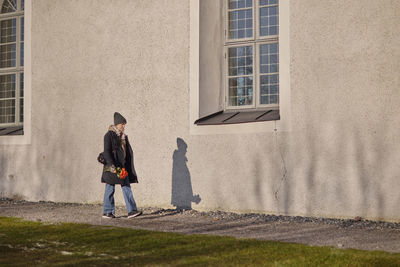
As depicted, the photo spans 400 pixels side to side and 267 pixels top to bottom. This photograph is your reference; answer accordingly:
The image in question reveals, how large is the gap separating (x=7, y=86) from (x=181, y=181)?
6050 mm

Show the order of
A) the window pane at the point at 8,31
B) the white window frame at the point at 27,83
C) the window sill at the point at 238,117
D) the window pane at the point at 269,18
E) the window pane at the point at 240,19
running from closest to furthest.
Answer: the window sill at the point at 238,117 < the window pane at the point at 269,18 < the window pane at the point at 240,19 < the white window frame at the point at 27,83 < the window pane at the point at 8,31

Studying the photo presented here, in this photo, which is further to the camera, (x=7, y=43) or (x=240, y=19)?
(x=7, y=43)

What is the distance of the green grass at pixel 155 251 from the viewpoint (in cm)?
Answer: 707

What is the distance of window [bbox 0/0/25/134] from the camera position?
16609 millimetres

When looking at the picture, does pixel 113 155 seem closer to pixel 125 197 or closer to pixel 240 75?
pixel 125 197

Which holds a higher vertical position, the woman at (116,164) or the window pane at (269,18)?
the window pane at (269,18)

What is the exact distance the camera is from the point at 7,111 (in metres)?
16.8

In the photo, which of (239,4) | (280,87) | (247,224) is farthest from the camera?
(239,4)

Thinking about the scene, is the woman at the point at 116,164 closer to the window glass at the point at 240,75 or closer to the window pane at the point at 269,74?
the window glass at the point at 240,75

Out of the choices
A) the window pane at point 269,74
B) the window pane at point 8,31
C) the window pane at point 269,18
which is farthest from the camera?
the window pane at point 8,31

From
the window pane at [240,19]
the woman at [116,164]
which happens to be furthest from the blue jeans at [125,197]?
the window pane at [240,19]

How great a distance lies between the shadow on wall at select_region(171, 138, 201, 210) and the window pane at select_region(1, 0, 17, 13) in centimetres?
629

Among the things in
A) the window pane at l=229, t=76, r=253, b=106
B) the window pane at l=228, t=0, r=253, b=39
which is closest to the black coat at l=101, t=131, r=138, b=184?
the window pane at l=229, t=76, r=253, b=106

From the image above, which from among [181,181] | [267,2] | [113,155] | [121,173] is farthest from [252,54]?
[121,173]
